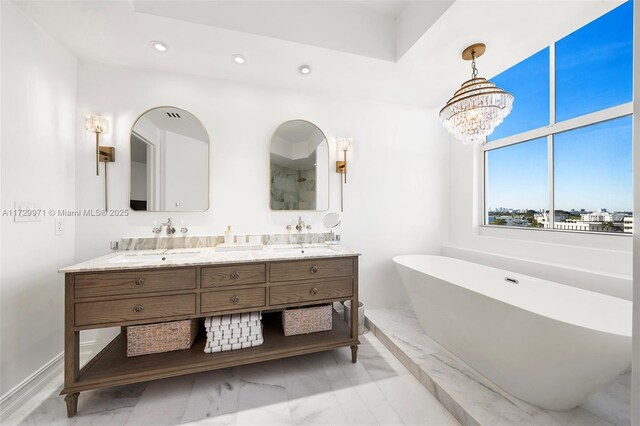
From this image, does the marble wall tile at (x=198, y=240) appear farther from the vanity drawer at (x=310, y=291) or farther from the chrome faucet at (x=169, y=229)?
the vanity drawer at (x=310, y=291)

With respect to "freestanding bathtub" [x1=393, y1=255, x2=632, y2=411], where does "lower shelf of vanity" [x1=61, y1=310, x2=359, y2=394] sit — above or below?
below

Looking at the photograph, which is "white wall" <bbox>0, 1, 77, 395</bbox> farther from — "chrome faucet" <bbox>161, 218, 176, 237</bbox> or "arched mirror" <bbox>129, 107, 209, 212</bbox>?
"chrome faucet" <bbox>161, 218, 176, 237</bbox>

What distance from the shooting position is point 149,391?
157 cm

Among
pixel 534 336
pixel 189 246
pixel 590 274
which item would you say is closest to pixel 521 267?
pixel 590 274

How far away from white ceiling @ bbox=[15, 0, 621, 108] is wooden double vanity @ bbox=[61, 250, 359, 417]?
59.7 inches

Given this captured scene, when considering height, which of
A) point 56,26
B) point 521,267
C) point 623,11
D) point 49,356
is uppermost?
point 623,11

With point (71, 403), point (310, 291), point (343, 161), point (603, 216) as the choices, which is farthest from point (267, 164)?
point (603, 216)

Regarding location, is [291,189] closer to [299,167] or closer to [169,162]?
[299,167]

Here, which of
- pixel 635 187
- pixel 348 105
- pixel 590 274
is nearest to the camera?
pixel 635 187

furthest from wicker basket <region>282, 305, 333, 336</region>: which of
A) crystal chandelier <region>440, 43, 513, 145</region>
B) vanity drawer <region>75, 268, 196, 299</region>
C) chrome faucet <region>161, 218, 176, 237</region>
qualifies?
crystal chandelier <region>440, 43, 513, 145</region>

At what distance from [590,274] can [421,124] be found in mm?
1935

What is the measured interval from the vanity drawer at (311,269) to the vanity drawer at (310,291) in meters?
0.05

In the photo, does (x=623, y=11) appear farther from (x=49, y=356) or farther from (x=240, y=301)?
(x=49, y=356)

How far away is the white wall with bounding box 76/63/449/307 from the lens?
198 centimetres
